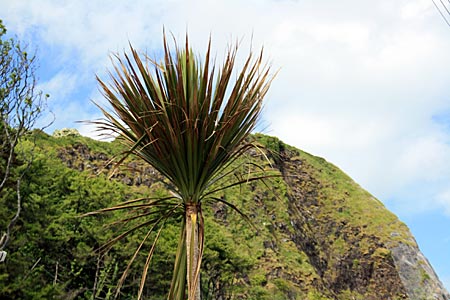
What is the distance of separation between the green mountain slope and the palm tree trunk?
0.70 m

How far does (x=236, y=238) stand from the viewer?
1724 inches

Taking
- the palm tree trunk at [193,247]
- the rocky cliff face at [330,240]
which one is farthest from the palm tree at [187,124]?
the rocky cliff face at [330,240]

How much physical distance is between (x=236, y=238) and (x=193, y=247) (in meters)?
40.3

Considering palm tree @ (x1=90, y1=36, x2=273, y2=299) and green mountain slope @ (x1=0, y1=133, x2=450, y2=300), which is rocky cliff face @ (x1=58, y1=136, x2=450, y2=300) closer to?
green mountain slope @ (x1=0, y1=133, x2=450, y2=300)

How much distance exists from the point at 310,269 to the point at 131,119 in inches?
1833

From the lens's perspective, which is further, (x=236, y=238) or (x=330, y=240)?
(x=330, y=240)

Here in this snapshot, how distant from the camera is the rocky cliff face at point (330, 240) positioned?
4444cm

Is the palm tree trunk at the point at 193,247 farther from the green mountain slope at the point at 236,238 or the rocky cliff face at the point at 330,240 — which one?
the rocky cliff face at the point at 330,240

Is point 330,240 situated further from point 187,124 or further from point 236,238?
point 187,124

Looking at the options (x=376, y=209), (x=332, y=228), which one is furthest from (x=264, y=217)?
(x=376, y=209)

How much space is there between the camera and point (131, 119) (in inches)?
178

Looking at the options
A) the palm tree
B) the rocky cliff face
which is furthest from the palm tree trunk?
the rocky cliff face

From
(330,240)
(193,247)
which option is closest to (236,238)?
(330,240)

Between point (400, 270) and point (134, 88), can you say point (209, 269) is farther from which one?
point (400, 270)
